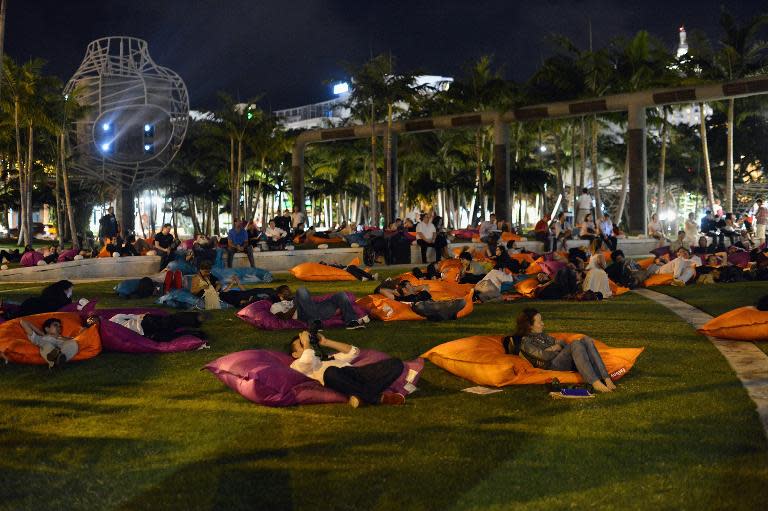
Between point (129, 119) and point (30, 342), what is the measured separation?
22.7 metres

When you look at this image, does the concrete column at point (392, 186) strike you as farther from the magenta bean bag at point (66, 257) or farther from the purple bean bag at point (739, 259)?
the purple bean bag at point (739, 259)

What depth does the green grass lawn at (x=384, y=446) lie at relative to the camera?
5031 mm

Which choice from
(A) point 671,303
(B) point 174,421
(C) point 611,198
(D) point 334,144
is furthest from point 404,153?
(B) point 174,421

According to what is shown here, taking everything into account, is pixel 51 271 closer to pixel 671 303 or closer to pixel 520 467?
pixel 671 303

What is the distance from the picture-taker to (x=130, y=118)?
101 feet

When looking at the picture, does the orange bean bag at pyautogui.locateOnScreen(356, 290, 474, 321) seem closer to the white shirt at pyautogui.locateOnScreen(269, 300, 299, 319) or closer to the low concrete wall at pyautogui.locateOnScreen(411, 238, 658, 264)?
the white shirt at pyautogui.locateOnScreen(269, 300, 299, 319)

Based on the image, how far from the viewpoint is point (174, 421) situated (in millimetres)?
6902

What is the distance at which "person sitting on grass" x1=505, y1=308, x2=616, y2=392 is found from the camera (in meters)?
7.94

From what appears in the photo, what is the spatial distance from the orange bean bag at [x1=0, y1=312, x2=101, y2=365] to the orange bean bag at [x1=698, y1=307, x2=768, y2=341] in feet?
26.0

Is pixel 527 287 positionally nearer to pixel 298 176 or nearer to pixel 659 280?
pixel 659 280

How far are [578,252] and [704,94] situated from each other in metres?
10.1

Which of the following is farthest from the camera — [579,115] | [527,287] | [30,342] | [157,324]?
[579,115]

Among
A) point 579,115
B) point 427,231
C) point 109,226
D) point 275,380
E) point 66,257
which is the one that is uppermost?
point 579,115

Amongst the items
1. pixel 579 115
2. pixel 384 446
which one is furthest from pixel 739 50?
pixel 384 446
